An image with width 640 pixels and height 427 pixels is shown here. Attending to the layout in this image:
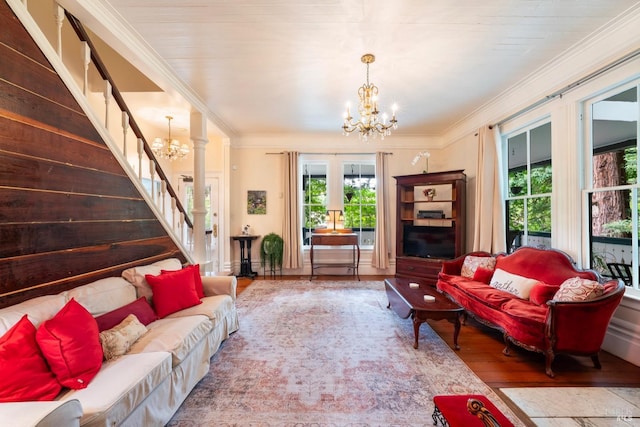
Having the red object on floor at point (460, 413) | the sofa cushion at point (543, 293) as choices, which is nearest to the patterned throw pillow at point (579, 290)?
the sofa cushion at point (543, 293)

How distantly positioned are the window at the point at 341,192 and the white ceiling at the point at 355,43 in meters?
1.87

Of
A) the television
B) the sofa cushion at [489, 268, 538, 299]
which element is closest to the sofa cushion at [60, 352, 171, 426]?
the sofa cushion at [489, 268, 538, 299]

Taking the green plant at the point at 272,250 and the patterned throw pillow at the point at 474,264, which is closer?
the patterned throw pillow at the point at 474,264

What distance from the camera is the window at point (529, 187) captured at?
3168mm

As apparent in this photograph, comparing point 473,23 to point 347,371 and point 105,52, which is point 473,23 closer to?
point 347,371

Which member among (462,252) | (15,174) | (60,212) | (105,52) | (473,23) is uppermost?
(105,52)

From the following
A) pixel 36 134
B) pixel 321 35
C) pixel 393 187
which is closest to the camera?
pixel 36 134

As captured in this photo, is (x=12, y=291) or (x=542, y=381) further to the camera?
(x=542, y=381)

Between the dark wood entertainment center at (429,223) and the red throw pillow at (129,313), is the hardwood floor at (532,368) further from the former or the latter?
the red throw pillow at (129,313)

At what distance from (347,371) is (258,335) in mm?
1086

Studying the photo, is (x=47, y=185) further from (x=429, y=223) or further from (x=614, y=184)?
(x=429, y=223)

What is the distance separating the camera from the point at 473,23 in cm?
221

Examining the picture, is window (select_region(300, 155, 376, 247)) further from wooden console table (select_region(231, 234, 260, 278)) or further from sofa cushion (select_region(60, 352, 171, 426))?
sofa cushion (select_region(60, 352, 171, 426))

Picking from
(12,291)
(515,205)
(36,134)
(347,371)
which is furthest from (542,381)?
(36,134)
